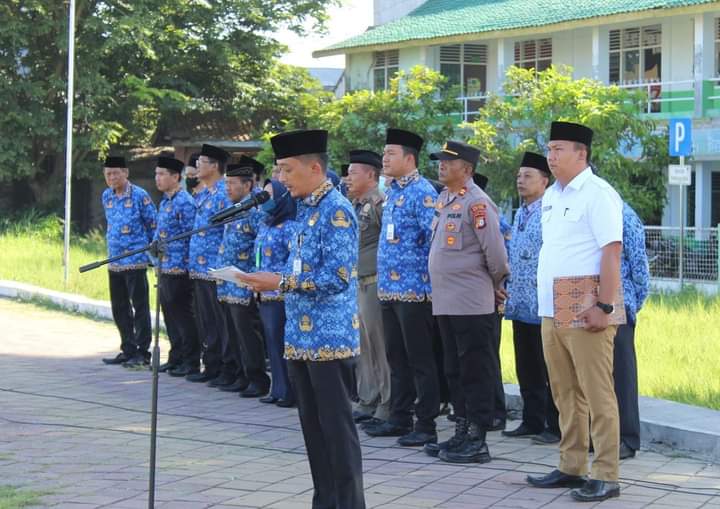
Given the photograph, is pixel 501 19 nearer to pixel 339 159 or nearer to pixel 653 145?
pixel 339 159

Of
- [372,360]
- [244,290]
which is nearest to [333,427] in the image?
[372,360]

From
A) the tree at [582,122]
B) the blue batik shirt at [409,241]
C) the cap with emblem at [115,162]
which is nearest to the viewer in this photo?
the blue batik shirt at [409,241]

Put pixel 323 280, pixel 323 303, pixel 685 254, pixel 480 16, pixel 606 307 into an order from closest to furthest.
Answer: pixel 323 280, pixel 323 303, pixel 606 307, pixel 685 254, pixel 480 16

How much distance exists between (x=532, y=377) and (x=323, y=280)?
10.7ft

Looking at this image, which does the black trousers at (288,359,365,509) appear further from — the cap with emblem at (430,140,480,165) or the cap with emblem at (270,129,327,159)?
the cap with emblem at (430,140,480,165)

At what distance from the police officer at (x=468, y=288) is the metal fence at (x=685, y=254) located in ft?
35.3

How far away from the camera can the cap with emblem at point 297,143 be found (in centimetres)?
562

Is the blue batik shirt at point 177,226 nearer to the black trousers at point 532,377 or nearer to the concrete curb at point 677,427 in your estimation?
the concrete curb at point 677,427

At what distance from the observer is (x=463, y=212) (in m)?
7.59

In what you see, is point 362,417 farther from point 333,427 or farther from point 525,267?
point 333,427

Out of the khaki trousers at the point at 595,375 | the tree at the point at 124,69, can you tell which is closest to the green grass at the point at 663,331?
the khaki trousers at the point at 595,375

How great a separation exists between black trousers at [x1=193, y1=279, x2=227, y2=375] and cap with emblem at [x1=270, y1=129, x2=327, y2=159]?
495 centimetres

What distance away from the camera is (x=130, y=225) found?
458 inches

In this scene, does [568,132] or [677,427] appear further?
[677,427]
